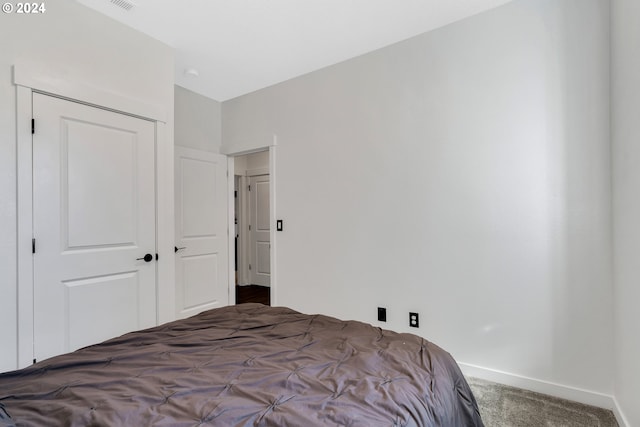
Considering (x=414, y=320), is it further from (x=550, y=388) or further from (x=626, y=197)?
(x=626, y=197)

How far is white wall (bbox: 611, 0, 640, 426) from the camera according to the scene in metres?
1.44

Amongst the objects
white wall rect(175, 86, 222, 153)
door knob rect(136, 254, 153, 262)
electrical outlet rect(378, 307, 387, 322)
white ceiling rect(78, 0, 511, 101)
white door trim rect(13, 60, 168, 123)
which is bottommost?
electrical outlet rect(378, 307, 387, 322)

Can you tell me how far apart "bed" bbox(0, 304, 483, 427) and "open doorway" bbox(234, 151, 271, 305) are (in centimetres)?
394

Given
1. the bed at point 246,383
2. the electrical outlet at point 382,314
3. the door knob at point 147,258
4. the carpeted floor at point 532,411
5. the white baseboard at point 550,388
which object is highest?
the door knob at point 147,258

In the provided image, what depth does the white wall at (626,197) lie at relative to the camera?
4.72 ft

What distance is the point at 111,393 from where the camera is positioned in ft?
3.11

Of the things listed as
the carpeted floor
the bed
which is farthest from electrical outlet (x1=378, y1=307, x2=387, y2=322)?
the bed

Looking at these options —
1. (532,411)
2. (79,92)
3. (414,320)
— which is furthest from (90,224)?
(532,411)

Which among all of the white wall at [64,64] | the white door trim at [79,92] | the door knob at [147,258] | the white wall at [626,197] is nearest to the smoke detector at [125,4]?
the white wall at [64,64]

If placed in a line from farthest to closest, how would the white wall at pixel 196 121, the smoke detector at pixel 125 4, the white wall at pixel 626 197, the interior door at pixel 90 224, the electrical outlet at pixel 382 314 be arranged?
the white wall at pixel 196 121, the electrical outlet at pixel 382 314, the smoke detector at pixel 125 4, the interior door at pixel 90 224, the white wall at pixel 626 197

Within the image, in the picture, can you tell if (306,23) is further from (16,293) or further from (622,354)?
(622,354)

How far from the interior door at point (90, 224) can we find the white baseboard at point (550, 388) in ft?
8.31

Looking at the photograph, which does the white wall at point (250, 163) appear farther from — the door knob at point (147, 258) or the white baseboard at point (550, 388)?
the white baseboard at point (550, 388)

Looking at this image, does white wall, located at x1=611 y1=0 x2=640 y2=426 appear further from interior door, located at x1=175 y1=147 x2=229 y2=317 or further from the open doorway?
the open doorway
